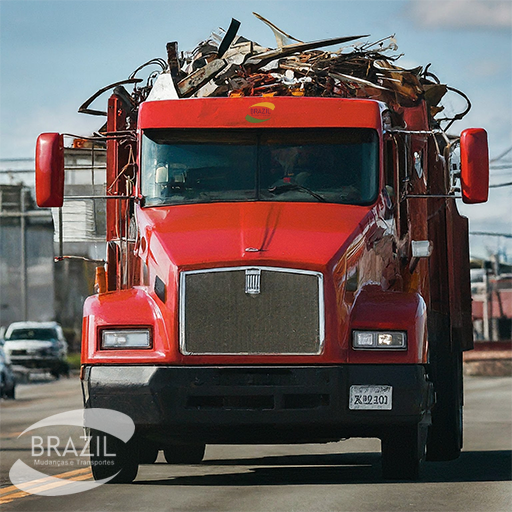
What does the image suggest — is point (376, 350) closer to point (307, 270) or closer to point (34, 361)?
point (307, 270)

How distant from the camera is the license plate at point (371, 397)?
33.2ft

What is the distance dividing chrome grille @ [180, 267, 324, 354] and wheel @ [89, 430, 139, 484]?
1209mm

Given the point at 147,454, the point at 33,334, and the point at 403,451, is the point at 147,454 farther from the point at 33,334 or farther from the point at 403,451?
the point at 33,334

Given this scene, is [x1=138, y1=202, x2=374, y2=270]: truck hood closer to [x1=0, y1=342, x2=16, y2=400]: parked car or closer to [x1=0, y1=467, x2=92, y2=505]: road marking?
[x1=0, y1=467, x2=92, y2=505]: road marking

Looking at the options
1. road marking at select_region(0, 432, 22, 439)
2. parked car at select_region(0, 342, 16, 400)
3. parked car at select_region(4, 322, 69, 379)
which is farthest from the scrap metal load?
parked car at select_region(4, 322, 69, 379)

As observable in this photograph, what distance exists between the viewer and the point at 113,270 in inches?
487

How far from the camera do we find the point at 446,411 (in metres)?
13.9

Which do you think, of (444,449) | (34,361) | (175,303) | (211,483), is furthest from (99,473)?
(34,361)

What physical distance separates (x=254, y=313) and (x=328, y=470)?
3563 millimetres

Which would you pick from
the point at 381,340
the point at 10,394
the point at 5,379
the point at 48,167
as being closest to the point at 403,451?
the point at 381,340

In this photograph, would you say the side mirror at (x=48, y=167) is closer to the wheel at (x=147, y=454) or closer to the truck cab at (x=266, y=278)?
the truck cab at (x=266, y=278)

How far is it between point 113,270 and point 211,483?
223 centimetres

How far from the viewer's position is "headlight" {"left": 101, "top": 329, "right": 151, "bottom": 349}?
10250 mm

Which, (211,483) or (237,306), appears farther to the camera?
(211,483)
